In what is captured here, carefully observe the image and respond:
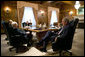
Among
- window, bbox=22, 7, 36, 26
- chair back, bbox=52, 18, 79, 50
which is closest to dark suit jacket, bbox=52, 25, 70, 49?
chair back, bbox=52, 18, 79, 50

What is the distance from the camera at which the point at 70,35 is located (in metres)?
2.11

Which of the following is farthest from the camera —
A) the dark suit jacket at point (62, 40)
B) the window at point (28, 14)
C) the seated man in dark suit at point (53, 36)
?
the window at point (28, 14)

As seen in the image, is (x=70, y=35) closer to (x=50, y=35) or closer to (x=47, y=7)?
(x=50, y=35)

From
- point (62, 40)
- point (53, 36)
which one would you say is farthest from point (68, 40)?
point (53, 36)

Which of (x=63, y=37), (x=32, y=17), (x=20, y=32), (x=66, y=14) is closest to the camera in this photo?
(x=63, y=37)

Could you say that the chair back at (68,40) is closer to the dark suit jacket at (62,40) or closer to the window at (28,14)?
the dark suit jacket at (62,40)

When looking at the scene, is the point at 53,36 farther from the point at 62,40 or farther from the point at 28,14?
the point at 28,14

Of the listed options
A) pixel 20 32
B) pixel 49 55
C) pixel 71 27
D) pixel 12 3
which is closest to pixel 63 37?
pixel 71 27

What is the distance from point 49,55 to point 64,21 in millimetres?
1076

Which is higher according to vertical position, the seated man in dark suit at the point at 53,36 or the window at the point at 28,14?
the window at the point at 28,14

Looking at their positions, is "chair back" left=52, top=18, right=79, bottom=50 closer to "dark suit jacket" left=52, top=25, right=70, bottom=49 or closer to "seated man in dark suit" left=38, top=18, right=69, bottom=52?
"dark suit jacket" left=52, top=25, right=70, bottom=49

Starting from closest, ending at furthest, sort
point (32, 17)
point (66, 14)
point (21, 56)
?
point (21, 56)
point (32, 17)
point (66, 14)

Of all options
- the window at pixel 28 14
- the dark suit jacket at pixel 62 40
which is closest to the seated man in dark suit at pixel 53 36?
the dark suit jacket at pixel 62 40

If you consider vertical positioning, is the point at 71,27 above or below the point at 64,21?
below
